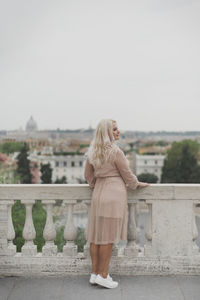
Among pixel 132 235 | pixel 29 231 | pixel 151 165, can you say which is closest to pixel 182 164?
pixel 151 165

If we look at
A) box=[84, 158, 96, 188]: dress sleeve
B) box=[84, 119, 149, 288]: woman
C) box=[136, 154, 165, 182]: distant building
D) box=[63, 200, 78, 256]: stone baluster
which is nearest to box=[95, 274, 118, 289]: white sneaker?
box=[84, 119, 149, 288]: woman

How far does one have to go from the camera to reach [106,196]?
3.25m

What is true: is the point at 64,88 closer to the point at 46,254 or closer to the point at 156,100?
the point at 156,100

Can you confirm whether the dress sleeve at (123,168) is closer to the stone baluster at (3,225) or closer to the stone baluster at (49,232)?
the stone baluster at (49,232)

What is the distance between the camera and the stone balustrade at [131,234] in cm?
356

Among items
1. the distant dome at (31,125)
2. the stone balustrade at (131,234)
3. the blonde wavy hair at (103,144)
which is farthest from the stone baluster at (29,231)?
the distant dome at (31,125)

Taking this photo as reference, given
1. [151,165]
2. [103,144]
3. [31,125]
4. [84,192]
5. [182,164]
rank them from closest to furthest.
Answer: [103,144]
[84,192]
[182,164]
[151,165]
[31,125]

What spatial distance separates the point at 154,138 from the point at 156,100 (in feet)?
90.1

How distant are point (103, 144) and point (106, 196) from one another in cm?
45

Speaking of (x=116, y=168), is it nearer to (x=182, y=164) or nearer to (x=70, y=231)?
(x=70, y=231)

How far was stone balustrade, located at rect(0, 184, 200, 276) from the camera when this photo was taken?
356 centimetres

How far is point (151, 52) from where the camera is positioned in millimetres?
64812

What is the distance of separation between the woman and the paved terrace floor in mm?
122

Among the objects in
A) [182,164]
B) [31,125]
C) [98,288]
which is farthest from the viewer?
[31,125]
